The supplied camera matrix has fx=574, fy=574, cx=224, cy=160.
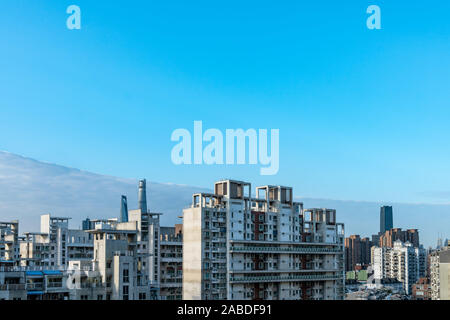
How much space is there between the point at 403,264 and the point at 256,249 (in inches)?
3304

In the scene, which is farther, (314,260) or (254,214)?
(314,260)

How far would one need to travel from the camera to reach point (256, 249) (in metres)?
49.7

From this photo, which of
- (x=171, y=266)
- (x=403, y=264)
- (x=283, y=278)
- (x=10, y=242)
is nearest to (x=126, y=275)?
(x=283, y=278)

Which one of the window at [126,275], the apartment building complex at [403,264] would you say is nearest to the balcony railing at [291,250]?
the window at [126,275]

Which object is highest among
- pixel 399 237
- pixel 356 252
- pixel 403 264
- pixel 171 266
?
pixel 399 237

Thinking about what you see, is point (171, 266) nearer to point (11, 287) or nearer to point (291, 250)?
point (291, 250)

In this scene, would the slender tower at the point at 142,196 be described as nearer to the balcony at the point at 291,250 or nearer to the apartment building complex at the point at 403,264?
the balcony at the point at 291,250

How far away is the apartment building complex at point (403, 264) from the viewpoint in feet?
403
